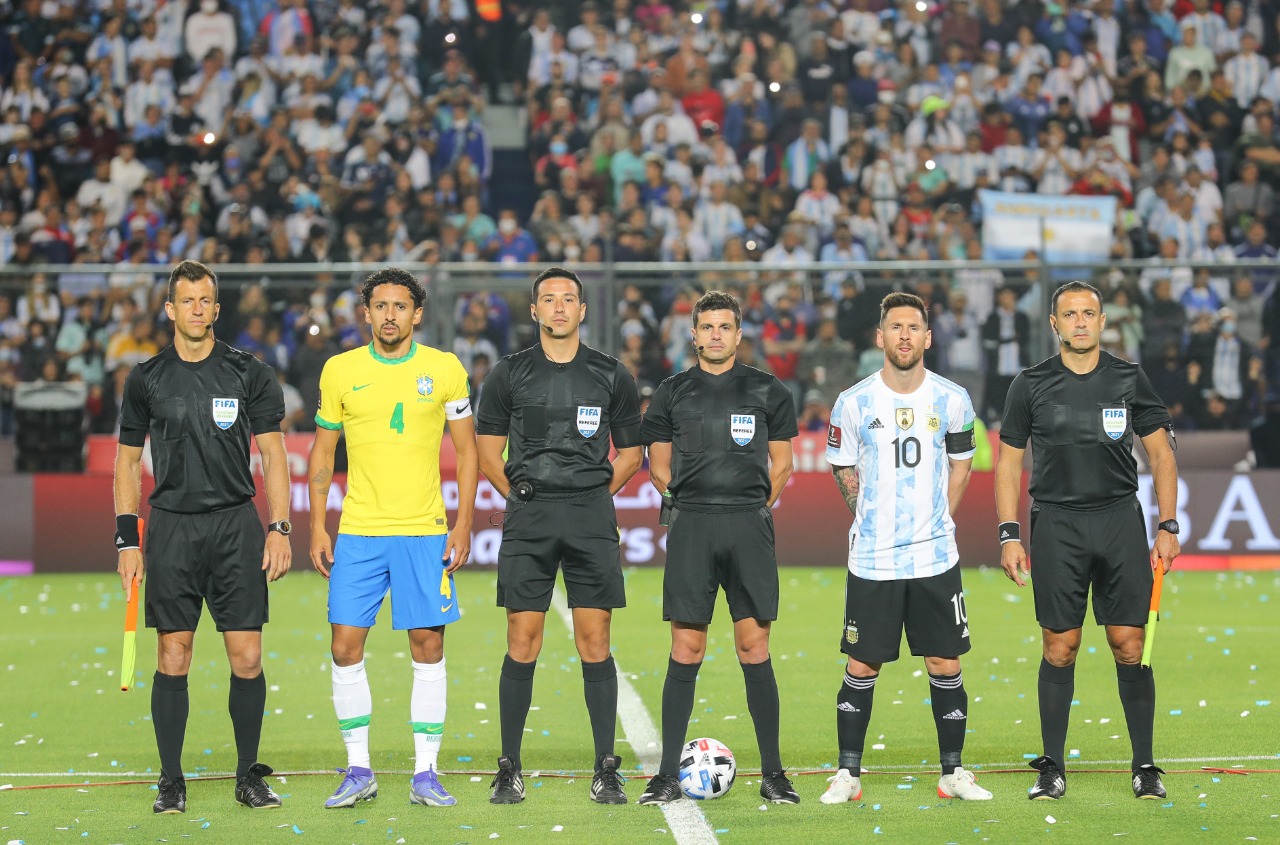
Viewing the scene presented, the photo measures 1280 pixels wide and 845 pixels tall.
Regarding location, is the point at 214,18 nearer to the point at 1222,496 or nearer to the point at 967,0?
the point at 967,0

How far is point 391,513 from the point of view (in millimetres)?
6793

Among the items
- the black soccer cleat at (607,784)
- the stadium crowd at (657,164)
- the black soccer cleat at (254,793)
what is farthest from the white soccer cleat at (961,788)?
the stadium crowd at (657,164)

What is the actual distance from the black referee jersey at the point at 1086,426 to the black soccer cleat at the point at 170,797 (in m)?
3.80

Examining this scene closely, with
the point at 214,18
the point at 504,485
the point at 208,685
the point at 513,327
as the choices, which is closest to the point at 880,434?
the point at 504,485

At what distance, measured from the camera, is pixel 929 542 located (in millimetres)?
6691

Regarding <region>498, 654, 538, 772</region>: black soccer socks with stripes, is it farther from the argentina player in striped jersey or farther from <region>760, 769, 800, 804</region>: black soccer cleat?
the argentina player in striped jersey

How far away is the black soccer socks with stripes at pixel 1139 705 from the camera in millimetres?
6781

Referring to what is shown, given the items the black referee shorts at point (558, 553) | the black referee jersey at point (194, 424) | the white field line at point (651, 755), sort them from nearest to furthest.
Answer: the white field line at point (651, 755) < the black referee jersey at point (194, 424) < the black referee shorts at point (558, 553)

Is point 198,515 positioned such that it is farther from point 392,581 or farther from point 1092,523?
point 1092,523

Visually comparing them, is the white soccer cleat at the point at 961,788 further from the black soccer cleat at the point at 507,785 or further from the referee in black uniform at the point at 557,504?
the black soccer cleat at the point at 507,785

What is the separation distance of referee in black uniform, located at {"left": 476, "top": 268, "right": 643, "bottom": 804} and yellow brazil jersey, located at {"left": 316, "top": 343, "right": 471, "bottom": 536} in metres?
0.23

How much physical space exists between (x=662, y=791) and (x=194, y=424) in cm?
249

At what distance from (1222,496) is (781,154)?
7582 mm

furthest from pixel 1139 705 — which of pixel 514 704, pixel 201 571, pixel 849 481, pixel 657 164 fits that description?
pixel 657 164
